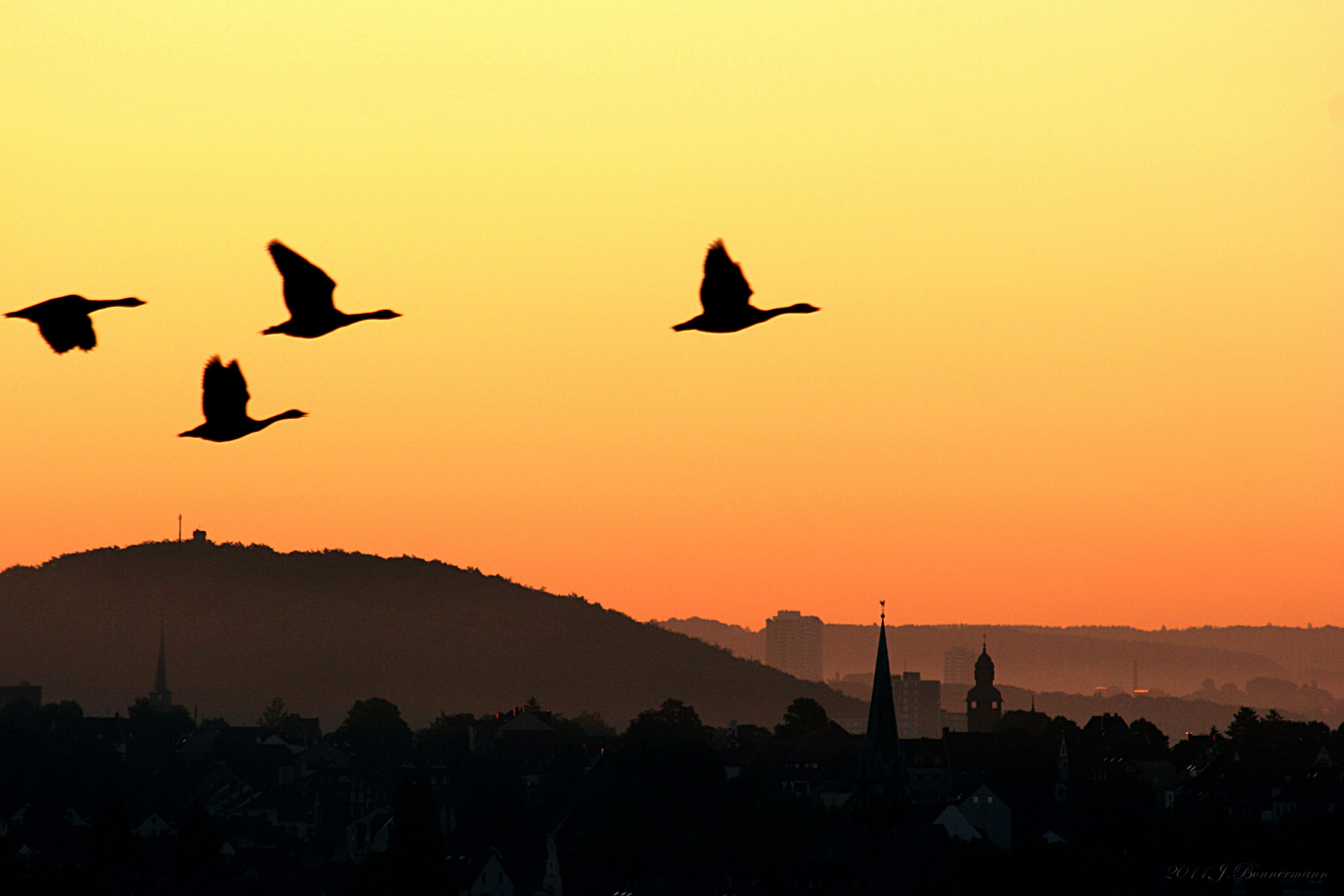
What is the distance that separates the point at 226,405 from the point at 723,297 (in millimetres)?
5712

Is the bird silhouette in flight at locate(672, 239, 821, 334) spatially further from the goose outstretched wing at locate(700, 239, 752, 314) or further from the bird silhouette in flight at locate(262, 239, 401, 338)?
the bird silhouette in flight at locate(262, 239, 401, 338)

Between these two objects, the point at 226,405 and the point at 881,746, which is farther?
the point at 881,746

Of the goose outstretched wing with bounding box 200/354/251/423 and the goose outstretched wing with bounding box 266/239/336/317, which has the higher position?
the goose outstretched wing with bounding box 266/239/336/317

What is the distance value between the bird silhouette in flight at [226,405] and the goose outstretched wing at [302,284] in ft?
5.54

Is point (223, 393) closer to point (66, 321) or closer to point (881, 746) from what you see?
point (66, 321)

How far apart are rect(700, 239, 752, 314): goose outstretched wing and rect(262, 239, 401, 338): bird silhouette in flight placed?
3124 mm

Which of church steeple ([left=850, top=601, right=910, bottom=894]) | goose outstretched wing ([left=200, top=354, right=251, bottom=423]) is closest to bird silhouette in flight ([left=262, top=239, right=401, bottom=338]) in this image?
goose outstretched wing ([left=200, top=354, right=251, bottom=423])

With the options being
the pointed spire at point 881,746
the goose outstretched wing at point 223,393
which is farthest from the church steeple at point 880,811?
the goose outstretched wing at point 223,393

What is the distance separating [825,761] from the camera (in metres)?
173

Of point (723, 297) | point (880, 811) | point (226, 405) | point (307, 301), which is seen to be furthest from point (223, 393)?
point (880, 811)

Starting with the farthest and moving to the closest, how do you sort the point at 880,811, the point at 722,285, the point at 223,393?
the point at 880,811
the point at 223,393
the point at 722,285

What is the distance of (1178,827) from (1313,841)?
576 inches

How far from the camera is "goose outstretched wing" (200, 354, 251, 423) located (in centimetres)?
2338

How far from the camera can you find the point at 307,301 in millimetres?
22094
